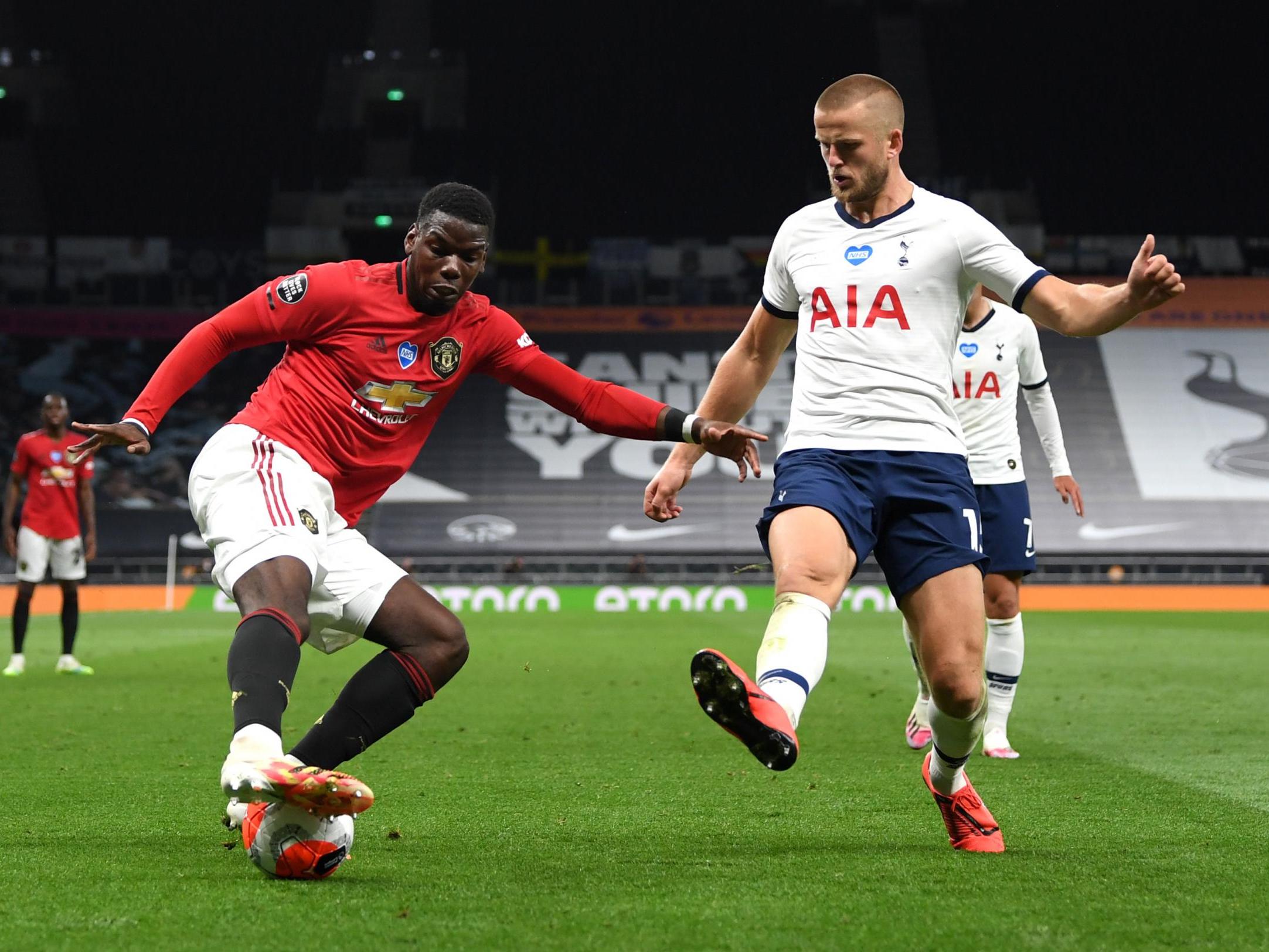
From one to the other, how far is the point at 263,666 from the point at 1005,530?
427 cm

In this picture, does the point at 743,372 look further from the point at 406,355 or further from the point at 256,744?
the point at 256,744

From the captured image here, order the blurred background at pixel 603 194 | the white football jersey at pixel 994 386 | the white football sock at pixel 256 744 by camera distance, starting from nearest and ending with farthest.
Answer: the white football sock at pixel 256 744, the white football jersey at pixel 994 386, the blurred background at pixel 603 194

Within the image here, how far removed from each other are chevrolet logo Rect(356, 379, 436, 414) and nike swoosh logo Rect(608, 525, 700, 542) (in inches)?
958

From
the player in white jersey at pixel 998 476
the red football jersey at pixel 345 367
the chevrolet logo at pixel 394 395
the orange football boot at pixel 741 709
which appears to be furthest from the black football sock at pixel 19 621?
the orange football boot at pixel 741 709

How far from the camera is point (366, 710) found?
4.28m

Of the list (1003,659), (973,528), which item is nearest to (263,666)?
(973,528)

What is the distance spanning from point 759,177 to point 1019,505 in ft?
97.5

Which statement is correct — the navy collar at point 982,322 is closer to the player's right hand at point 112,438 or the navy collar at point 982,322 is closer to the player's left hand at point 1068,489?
the player's left hand at point 1068,489

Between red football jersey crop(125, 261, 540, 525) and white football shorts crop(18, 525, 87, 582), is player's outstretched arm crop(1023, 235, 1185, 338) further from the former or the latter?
white football shorts crop(18, 525, 87, 582)

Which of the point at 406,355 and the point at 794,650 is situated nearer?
the point at 794,650

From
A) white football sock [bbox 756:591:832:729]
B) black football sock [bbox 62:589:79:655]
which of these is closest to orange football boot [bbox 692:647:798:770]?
white football sock [bbox 756:591:832:729]

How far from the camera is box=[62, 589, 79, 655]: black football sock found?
39.1 feet

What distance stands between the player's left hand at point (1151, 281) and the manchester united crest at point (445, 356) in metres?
2.04

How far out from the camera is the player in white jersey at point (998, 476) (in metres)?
6.96
